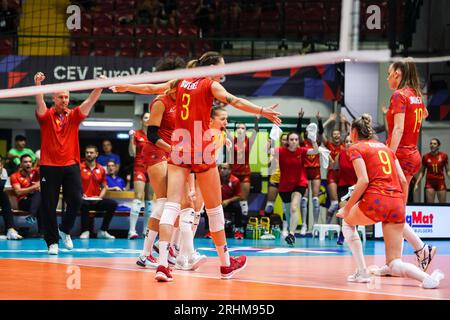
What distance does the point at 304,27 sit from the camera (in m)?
21.2

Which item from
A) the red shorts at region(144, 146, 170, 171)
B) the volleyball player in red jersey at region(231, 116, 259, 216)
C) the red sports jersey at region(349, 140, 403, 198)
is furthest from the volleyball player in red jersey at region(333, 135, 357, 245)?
the red sports jersey at region(349, 140, 403, 198)

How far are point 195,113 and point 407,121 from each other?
8.45 ft

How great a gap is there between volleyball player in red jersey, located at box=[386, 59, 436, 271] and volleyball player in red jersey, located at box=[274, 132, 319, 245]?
21.6ft

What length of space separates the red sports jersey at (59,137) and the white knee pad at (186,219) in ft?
9.26

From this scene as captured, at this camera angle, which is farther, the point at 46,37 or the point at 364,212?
the point at 46,37

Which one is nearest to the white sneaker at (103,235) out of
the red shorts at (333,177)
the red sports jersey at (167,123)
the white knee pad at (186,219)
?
the red shorts at (333,177)

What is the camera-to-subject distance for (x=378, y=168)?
7859mm

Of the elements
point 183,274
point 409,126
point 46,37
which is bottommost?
point 183,274

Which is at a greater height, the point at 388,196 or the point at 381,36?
the point at 381,36

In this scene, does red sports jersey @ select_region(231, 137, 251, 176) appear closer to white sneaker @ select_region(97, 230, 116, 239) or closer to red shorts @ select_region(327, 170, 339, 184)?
red shorts @ select_region(327, 170, 339, 184)

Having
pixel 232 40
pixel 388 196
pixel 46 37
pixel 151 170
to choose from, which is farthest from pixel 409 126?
pixel 46 37

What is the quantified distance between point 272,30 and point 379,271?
44.4ft

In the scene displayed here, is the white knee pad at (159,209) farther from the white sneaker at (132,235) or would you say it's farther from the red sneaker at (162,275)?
the white sneaker at (132,235)
